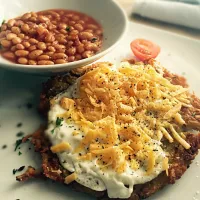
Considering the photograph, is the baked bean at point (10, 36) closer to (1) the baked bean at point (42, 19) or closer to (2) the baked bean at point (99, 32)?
(1) the baked bean at point (42, 19)

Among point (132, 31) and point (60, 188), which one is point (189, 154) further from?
point (132, 31)

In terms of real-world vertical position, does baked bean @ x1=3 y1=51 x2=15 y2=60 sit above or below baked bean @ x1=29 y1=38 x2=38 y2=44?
below

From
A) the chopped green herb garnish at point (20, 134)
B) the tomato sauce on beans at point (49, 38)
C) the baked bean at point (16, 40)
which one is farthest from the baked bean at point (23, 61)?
the chopped green herb garnish at point (20, 134)

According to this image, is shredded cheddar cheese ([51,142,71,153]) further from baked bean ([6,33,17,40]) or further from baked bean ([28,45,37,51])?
baked bean ([6,33,17,40])

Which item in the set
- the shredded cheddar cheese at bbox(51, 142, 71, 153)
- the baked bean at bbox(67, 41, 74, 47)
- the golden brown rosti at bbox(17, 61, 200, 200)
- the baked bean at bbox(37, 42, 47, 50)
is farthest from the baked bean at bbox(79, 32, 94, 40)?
the shredded cheddar cheese at bbox(51, 142, 71, 153)

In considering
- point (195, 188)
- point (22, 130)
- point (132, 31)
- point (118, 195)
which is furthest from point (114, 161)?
point (132, 31)

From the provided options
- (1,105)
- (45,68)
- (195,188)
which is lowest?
(1,105)
